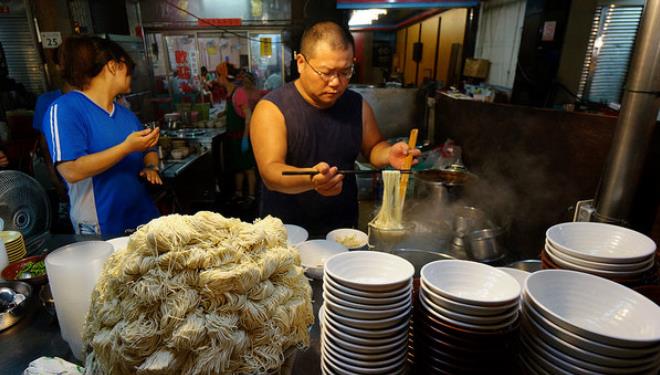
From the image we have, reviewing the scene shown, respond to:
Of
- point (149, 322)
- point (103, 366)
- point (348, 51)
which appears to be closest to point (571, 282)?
point (149, 322)

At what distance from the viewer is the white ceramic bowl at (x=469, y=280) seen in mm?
1128

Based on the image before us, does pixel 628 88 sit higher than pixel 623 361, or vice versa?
pixel 628 88

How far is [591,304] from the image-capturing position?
1.09 meters

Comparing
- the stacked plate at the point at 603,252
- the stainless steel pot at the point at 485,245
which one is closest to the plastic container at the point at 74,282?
the stacked plate at the point at 603,252

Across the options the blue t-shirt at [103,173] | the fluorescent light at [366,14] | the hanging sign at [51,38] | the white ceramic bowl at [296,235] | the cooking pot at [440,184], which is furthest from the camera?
the fluorescent light at [366,14]

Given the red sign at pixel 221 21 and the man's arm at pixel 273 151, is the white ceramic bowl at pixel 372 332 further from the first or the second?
the red sign at pixel 221 21

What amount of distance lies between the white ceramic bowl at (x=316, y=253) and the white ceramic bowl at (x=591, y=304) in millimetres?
1114

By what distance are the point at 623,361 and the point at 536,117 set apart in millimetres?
2999

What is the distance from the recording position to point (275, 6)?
309 inches

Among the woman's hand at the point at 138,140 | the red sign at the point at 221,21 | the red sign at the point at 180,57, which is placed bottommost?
the woman's hand at the point at 138,140

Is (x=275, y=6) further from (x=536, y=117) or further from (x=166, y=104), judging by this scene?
(x=536, y=117)

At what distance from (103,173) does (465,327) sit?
288cm

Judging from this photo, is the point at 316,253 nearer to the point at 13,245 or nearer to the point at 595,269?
the point at 595,269

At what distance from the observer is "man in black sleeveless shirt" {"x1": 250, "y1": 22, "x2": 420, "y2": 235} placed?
2467mm
